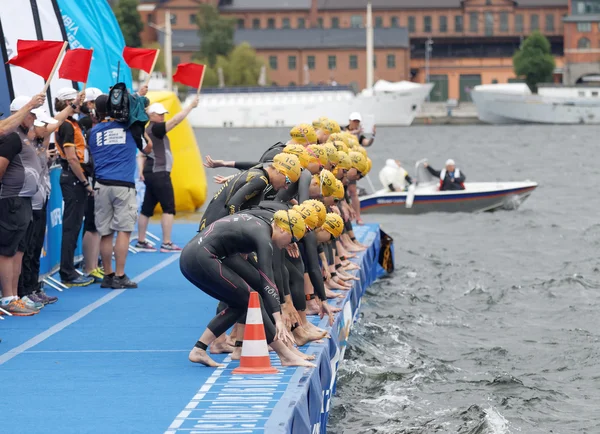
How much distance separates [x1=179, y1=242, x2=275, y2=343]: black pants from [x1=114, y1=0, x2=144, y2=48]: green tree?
12407 centimetres

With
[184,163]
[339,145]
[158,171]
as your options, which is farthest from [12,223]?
[184,163]

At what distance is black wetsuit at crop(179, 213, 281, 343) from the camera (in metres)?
8.84

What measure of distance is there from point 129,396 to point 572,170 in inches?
1866

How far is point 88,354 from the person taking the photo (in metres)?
9.75

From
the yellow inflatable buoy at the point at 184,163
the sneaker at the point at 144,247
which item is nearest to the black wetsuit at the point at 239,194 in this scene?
the sneaker at the point at 144,247

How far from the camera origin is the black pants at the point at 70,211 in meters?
13.2

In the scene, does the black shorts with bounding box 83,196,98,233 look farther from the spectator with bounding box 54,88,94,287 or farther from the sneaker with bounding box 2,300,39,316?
the sneaker with bounding box 2,300,39,316

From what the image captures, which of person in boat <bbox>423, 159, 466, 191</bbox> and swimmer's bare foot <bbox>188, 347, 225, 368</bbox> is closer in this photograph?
swimmer's bare foot <bbox>188, 347, 225, 368</bbox>

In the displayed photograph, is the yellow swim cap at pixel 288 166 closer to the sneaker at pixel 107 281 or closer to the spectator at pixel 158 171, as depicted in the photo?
the sneaker at pixel 107 281

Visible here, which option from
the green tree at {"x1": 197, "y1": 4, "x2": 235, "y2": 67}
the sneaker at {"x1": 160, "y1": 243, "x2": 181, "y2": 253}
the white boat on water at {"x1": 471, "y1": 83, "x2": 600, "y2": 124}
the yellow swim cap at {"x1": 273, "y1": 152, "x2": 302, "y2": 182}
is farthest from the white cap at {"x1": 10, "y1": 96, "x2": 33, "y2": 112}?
the green tree at {"x1": 197, "y1": 4, "x2": 235, "y2": 67}

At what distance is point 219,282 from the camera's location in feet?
29.7

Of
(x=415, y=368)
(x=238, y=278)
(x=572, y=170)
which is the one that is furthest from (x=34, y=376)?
(x=572, y=170)

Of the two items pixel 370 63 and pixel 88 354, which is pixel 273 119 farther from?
pixel 88 354

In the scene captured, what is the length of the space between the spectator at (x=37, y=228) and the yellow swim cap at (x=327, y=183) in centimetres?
263
